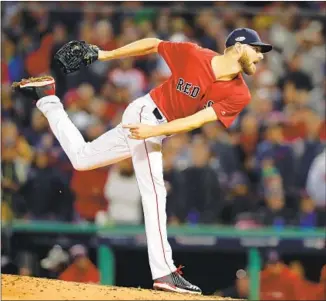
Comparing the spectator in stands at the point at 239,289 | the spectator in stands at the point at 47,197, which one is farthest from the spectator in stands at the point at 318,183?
the spectator in stands at the point at 47,197

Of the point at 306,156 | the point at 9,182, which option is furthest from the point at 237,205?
the point at 9,182

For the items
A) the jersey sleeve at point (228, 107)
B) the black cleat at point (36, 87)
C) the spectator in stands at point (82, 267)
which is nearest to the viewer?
the jersey sleeve at point (228, 107)

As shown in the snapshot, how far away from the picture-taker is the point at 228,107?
21.6ft

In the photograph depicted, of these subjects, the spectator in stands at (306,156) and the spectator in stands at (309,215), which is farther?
the spectator in stands at (306,156)

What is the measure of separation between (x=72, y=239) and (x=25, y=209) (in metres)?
0.97

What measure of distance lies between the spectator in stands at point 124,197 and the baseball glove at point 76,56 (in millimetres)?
3087

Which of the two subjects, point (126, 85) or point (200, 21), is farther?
point (200, 21)

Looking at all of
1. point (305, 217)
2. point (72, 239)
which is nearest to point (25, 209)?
point (72, 239)

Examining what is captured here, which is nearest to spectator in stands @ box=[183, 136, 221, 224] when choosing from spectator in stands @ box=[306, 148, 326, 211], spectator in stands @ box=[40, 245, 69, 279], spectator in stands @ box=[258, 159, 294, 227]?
spectator in stands @ box=[258, 159, 294, 227]

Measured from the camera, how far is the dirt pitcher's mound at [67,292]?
640 cm

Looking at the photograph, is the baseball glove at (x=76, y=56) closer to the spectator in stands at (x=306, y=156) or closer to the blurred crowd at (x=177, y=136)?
the blurred crowd at (x=177, y=136)

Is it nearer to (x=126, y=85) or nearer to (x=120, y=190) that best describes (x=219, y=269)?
(x=120, y=190)

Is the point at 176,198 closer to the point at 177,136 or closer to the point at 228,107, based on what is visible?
the point at 177,136

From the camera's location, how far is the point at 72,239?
9.68 meters
